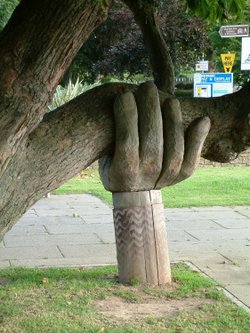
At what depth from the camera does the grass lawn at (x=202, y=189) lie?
12.2m

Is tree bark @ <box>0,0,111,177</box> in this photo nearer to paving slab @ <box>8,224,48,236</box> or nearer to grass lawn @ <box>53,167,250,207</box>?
paving slab @ <box>8,224,48,236</box>

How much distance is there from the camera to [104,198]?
1270 centimetres

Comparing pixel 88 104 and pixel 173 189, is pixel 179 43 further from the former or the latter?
pixel 88 104

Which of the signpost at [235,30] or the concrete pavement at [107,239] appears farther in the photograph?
the signpost at [235,30]

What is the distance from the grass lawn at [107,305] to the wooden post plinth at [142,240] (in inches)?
5.1

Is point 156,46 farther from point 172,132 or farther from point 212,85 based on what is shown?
point 212,85

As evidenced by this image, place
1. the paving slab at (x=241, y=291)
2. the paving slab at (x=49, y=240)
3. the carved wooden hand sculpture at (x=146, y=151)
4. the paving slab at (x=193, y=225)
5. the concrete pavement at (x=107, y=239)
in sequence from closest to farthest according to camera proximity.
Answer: the carved wooden hand sculpture at (x=146, y=151) < the paving slab at (x=241, y=291) < the concrete pavement at (x=107, y=239) < the paving slab at (x=49, y=240) < the paving slab at (x=193, y=225)

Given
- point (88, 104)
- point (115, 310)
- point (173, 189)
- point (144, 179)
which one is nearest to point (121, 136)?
point (88, 104)

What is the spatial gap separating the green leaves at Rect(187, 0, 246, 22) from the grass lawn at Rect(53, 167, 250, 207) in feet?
21.2

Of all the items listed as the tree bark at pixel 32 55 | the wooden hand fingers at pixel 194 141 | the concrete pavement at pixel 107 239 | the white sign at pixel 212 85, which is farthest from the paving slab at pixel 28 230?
the white sign at pixel 212 85

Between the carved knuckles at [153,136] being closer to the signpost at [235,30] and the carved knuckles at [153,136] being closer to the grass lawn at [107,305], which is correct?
the grass lawn at [107,305]

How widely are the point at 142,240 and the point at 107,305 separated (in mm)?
691

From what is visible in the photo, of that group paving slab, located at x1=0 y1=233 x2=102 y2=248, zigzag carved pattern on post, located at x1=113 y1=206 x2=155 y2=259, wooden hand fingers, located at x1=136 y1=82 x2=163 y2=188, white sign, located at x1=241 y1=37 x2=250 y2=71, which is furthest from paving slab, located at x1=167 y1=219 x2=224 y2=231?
white sign, located at x1=241 y1=37 x2=250 y2=71

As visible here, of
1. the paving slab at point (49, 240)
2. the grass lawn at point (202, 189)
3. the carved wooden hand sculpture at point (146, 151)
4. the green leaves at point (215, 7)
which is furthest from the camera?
the grass lawn at point (202, 189)
